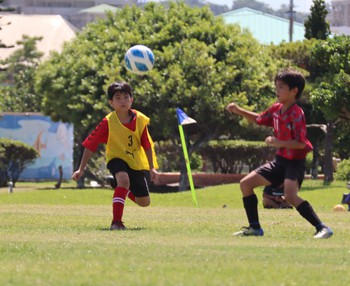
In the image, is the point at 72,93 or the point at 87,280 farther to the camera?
the point at 72,93

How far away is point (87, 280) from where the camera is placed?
7328 millimetres

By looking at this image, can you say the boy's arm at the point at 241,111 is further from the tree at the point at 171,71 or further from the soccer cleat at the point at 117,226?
the tree at the point at 171,71

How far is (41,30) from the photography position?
496 feet

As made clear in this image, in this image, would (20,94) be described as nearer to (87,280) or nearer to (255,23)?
(255,23)

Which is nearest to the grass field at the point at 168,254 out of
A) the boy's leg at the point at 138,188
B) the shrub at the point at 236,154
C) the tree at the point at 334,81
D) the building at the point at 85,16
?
the boy's leg at the point at 138,188

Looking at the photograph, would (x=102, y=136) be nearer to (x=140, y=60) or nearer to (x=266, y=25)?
(x=140, y=60)

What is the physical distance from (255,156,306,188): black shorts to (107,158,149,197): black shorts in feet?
6.50

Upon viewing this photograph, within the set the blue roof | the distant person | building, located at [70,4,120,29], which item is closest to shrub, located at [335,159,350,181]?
the distant person

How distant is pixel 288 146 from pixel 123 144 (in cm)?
249

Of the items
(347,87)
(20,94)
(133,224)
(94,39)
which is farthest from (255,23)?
(133,224)

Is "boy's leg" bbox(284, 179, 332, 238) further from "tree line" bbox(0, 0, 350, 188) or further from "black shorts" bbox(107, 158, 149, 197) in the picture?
"tree line" bbox(0, 0, 350, 188)

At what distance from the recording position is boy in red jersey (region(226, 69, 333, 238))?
1085cm

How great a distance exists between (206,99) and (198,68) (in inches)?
54.9

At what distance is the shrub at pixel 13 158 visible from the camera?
49.5m
